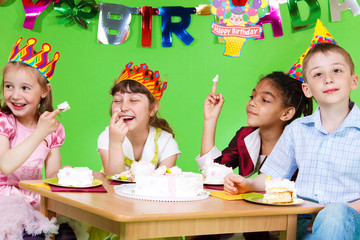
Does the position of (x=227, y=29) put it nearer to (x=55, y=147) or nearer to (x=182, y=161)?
(x=182, y=161)

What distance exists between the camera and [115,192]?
59.7 inches

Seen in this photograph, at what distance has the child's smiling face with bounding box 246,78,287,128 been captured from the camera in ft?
7.49

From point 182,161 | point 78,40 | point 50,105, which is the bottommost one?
point 182,161

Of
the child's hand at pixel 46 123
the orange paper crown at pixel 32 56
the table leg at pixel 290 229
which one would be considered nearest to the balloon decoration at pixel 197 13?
the orange paper crown at pixel 32 56

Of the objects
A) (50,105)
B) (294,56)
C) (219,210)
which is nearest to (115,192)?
(219,210)

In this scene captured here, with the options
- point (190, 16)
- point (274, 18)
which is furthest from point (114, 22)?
point (274, 18)

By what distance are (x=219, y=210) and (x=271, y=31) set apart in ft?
6.84

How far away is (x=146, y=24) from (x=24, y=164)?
1.29 metres

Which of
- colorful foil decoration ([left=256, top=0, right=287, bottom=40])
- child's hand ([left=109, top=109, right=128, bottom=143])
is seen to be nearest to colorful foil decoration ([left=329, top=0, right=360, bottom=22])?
colorful foil decoration ([left=256, top=0, right=287, bottom=40])

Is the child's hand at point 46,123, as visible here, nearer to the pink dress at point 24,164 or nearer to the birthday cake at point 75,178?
the pink dress at point 24,164

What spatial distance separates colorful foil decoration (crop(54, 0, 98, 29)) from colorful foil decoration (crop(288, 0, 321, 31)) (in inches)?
44.3

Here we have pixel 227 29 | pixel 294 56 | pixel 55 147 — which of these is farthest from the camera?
pixel 294 56

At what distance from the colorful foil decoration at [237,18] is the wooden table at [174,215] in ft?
5.30

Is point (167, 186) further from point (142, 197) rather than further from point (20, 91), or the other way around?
point (20, 91)
